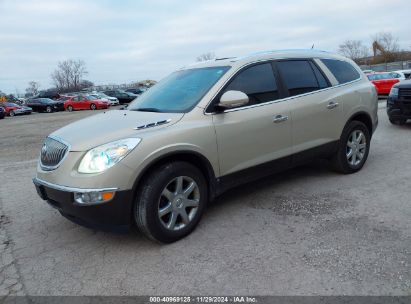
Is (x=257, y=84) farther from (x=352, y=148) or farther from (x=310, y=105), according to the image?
(x=352, y=148)

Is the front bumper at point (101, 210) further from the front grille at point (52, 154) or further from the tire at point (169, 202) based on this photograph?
the front grille at point (52, 154)

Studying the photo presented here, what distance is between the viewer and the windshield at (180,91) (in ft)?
13.4

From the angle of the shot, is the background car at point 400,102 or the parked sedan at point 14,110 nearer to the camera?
the background car at point 400,102

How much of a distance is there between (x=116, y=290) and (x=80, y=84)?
346 ft

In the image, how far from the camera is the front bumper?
130 inches

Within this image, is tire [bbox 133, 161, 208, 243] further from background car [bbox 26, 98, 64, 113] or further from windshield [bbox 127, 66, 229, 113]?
background car [bbox 26, 98, 64, 113]

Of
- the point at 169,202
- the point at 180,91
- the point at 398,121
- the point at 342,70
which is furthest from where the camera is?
the point at 398,121

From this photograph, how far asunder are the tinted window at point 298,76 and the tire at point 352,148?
0.88 m

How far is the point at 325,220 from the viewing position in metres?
4.00

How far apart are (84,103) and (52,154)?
3235 centimetres

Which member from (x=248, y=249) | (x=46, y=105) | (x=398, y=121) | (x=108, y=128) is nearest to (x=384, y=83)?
(x=398, y=121)

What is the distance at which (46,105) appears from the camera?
36000mm

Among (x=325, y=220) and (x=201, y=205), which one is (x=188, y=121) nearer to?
(x=201, y=205)

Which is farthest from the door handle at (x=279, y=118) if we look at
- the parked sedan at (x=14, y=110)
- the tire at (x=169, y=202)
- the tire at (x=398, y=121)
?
the parked sedan at (x=14, y=110)
